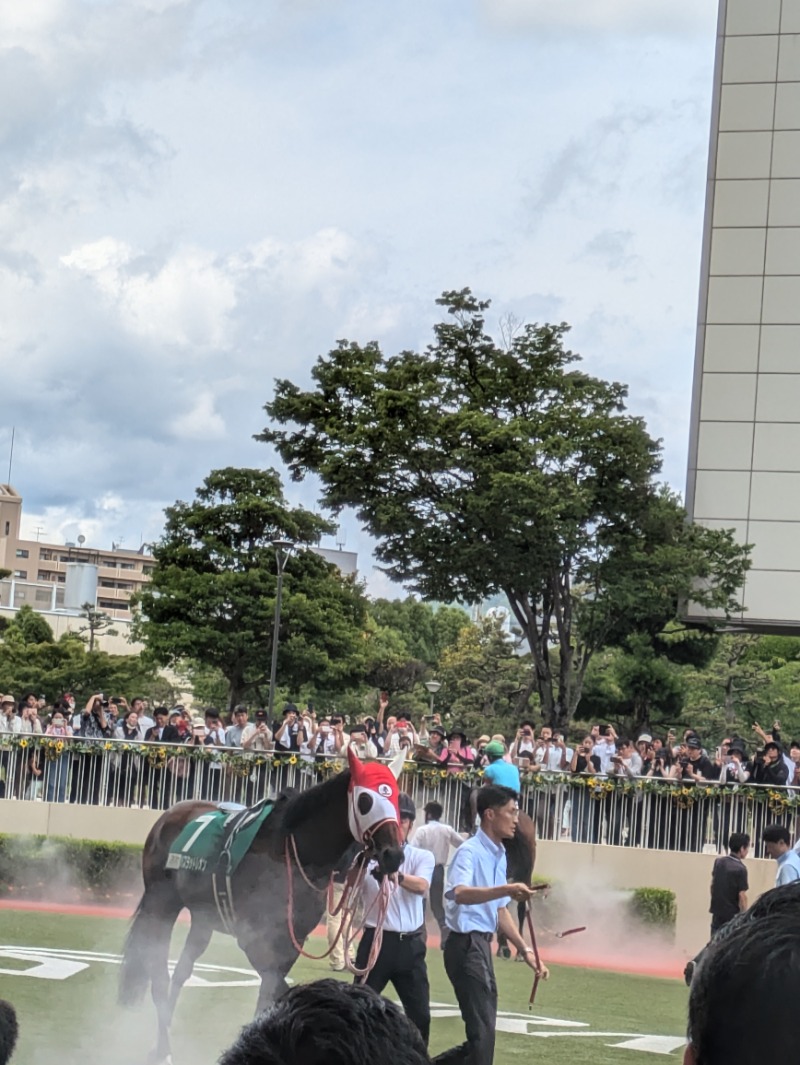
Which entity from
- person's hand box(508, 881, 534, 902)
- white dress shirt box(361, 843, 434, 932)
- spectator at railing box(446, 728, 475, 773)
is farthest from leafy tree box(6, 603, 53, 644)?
person's hand box(508, 881, 534, 902)

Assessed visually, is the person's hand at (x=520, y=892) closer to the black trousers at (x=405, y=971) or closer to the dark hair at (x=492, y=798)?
the dark hair at (x=492, y=798)

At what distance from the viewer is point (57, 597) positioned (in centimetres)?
13750

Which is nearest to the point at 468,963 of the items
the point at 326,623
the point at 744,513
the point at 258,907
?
the point at 258,907

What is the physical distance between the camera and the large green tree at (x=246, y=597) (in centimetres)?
4219

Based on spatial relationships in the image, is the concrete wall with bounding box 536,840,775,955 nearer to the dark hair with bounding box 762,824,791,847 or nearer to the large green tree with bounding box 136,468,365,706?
the dark hair with bounding box 762,824,791,847

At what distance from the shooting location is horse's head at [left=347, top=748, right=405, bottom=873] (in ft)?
26.0

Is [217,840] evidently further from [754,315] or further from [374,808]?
[754,315]

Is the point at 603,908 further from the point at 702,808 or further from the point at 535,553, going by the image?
the point at 535,553

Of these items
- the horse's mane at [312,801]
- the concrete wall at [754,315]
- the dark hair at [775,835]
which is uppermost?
the concrete wall at [754,315]

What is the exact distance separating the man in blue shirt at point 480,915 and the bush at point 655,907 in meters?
11.0

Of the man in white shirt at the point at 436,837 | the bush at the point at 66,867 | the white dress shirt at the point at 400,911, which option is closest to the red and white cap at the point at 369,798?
the white dress shirt at the point at 400,911

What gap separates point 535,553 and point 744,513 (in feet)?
24.6

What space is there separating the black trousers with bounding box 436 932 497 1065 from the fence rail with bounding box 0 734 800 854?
11.7 metres

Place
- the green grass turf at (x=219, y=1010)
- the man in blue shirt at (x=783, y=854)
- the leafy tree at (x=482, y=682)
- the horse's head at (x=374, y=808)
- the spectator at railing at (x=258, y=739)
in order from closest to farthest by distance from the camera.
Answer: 1. the horse's head at (x=374, y=808)
2. the green grass turf at (x=219, y=1010)
3. the man in blue shirt at (x=783, y=854)
4. the spectator at railing at (x=258, y=739)
5. the leafy tree at (x=482, y=682)
